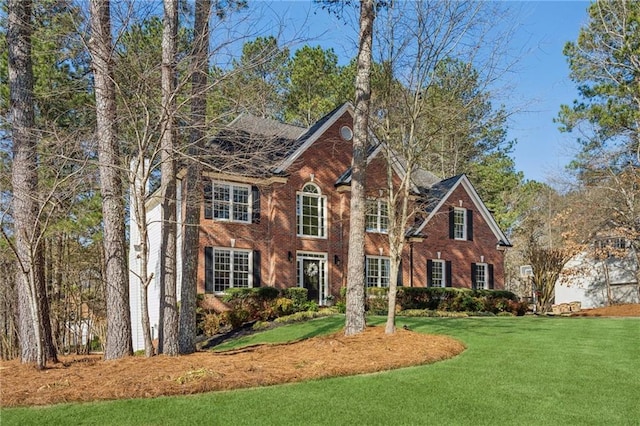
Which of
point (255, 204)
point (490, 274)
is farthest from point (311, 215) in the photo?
point (490, 274)

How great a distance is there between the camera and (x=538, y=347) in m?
9.70

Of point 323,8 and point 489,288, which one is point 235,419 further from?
point 489,288

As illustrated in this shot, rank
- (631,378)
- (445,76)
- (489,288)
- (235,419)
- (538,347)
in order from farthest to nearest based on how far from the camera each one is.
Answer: (489,288) < (445,76) < (538,347) < (631,378) < (235,419)

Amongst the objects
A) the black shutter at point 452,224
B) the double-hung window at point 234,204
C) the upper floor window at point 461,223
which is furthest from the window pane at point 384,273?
the double-hung window at point 234,204

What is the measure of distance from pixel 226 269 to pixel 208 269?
0.75 meters

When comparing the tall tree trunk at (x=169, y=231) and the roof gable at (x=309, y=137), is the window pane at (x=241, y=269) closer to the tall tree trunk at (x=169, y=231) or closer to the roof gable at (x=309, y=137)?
the roof gable at (x=309, y=137)

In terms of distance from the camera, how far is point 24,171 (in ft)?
30.8

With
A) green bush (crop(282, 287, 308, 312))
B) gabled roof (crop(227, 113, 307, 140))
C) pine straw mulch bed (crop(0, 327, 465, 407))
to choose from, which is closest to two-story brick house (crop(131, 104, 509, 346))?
green bush (crop(282, 287, 308, 312))

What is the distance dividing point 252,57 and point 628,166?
869 inches

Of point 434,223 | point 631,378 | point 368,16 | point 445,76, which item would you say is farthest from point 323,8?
point 434,223

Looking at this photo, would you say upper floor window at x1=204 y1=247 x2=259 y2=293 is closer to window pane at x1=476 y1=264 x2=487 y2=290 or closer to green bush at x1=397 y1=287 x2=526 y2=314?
green bush at x1=397 y1=287 x2=526 y2=314

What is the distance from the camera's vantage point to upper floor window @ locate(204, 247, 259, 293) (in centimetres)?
1770

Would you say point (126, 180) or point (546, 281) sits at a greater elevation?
point (126, 180)

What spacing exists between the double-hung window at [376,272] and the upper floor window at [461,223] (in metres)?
3.87
